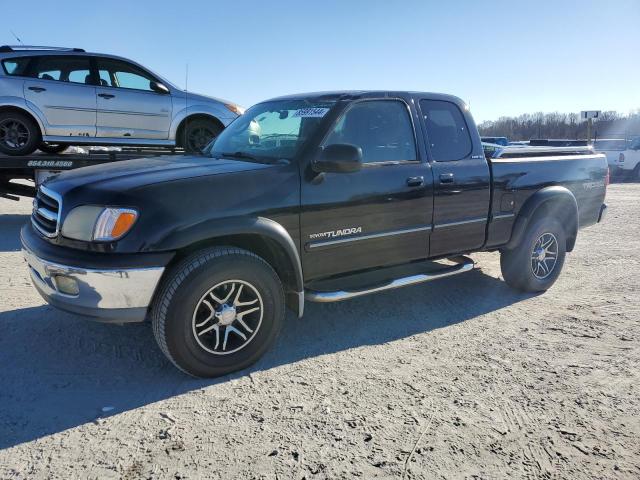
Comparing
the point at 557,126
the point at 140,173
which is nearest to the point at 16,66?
the point at 140,173

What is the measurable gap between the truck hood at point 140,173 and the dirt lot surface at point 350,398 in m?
→ 1.23

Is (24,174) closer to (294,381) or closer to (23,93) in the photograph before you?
(23,93)

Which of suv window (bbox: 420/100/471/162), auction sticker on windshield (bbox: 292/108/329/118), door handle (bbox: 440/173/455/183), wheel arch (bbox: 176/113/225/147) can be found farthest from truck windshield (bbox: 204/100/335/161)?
wheel arch (bbox: 176/113/225/147)

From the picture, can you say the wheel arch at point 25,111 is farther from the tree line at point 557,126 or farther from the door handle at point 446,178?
the tree line at point 557,126

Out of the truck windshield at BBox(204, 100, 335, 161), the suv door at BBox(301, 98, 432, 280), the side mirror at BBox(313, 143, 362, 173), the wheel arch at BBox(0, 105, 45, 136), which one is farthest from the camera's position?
the wheel arch at BBox(0, 105, 45, 136)

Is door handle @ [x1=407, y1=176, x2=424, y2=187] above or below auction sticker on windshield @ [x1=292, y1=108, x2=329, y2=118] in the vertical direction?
below

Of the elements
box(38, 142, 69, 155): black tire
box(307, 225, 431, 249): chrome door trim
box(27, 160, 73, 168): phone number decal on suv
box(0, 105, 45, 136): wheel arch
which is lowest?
box(307, 225, 431, 249): chrome door trim

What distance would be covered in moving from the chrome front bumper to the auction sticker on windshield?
67.6 inches

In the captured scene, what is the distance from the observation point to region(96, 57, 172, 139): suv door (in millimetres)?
7586

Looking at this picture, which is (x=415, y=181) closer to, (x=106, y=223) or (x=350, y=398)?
(x=350, y=398)

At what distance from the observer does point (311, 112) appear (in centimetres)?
404

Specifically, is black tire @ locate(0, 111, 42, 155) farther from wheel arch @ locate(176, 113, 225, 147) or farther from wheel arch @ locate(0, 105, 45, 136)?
wheel arch @ locate(176, 113, 225, 147)

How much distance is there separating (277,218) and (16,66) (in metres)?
5.79

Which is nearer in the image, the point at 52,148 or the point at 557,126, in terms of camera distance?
the point at 52,148
